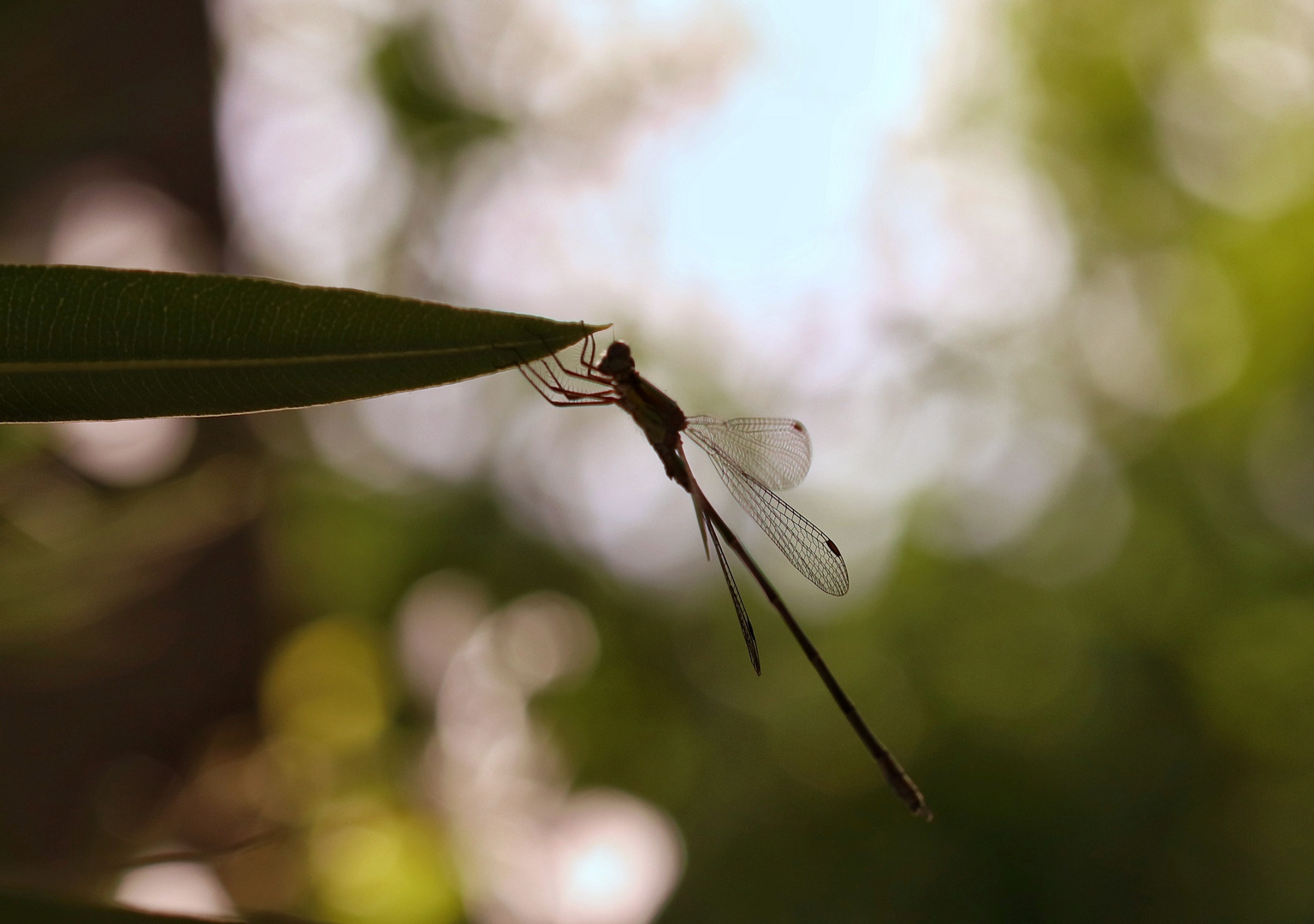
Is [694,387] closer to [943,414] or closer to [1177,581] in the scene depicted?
[943,414]

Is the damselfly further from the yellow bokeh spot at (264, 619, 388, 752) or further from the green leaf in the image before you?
the yellow bokeh spot at (264, 619, 388, 752)

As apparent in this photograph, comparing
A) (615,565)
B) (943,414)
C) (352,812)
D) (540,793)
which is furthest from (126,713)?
(943,414)

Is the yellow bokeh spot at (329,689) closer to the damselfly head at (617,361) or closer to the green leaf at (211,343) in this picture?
the damselfly head at (617,361)

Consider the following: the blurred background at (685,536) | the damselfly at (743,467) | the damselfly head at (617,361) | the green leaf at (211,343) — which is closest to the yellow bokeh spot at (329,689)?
the blurred background at (685,536)

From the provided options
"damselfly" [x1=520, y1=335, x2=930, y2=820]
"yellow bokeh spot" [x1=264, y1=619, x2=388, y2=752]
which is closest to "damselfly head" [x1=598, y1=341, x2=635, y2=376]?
"damselfly" [x1=520, y1=335, x2=930, y2=820]

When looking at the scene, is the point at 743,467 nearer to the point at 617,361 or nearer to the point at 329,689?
the point at 617,361
